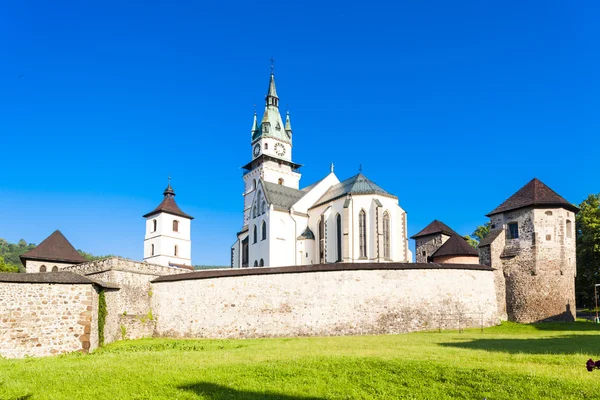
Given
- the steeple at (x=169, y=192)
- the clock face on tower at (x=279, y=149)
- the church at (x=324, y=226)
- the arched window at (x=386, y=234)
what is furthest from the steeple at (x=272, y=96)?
the arched window at (x=386, y=234)

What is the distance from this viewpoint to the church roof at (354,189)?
41.5 meters

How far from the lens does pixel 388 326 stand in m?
27.1

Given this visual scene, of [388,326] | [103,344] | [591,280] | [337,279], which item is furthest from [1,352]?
[591,280]

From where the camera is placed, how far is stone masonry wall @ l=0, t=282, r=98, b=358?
68.3 feet

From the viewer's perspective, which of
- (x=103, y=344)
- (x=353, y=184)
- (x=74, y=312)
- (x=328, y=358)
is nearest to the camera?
(x=328, y=358)

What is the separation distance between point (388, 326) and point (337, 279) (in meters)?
3.63

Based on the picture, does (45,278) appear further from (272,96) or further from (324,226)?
(272,96)

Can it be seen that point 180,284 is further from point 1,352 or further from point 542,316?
point 542,316

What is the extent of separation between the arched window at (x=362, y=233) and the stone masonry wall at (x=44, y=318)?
22553 mm

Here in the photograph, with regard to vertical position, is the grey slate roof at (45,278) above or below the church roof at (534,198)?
below

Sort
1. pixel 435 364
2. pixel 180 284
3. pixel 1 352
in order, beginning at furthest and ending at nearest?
1. pixel 180 284
2. pixel 1 352
3. pixel 435 364

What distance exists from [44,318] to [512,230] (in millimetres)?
27780

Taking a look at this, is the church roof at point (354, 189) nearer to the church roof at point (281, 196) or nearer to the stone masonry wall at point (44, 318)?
the church roof at point (281, 196)

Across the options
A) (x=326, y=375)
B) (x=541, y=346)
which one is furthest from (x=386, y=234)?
(x=326, y=375)
